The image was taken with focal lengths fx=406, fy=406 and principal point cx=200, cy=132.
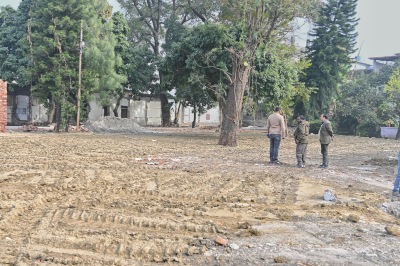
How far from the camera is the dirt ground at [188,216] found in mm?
4371

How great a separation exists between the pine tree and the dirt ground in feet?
88.8

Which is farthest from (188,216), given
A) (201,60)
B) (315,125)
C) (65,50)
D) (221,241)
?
(315,125)

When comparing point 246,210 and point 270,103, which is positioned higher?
point 270,103

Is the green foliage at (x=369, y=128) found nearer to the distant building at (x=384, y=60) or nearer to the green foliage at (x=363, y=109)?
the green foliage at (x=363, y=109)

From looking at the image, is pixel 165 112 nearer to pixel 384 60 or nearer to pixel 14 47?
pixel 14 47

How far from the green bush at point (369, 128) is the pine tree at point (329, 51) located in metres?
3.66

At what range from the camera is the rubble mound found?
2897 centimetres

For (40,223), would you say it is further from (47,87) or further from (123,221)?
(47,87)

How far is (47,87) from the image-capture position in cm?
2658

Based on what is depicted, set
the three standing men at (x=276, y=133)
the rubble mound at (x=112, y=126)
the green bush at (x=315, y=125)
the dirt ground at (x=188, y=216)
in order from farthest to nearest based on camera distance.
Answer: the green bush at (x=315, y=125), the rubble mound at (x=112, y=126), the three standing men at (x=276, y=133), the dirt ground at (x=188, y=216)

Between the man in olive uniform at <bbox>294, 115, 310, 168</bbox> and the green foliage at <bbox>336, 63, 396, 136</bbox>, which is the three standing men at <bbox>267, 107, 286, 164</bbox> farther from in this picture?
the green foliage at <bbox>336, 63, 396, 136</bbox>

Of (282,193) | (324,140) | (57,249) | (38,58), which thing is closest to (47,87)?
(38,58)

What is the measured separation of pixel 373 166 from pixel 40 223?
10.6m

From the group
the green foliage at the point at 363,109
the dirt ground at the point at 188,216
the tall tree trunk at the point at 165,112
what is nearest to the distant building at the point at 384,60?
the green foliage at the point at 363,109
